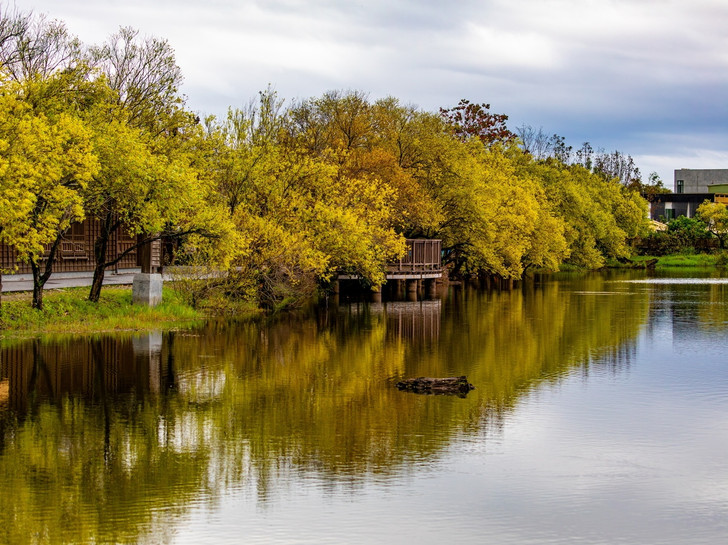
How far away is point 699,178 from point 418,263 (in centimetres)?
14427

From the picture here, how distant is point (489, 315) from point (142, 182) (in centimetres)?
1932

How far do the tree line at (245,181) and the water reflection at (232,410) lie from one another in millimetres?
4582

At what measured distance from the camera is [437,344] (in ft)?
112

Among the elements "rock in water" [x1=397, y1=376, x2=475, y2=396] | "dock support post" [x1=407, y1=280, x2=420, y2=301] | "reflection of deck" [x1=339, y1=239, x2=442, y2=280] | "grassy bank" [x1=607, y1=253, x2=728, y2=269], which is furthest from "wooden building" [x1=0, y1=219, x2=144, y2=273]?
"grassy bank" [x1=607, y1=253, x2=728, y2=269]

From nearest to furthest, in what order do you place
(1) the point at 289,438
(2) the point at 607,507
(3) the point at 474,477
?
(2) the point at 607,507, (3) the point at 474,477, (1) the point at 289,438

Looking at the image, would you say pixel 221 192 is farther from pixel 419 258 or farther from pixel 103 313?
pixel 419 258

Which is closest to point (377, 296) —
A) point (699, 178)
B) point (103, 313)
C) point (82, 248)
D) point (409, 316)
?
point (409, 316)

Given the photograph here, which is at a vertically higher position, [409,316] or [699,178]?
[699,178]

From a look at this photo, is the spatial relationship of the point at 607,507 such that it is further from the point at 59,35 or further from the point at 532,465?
the point at 59,35

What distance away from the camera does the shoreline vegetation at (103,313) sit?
3256 cm

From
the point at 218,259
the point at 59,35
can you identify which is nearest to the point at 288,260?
the point at 218,259

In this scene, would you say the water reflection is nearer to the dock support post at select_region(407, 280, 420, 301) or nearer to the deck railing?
the dock support post at select_region(407, 280, 420, 301)

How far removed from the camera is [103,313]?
119 ft

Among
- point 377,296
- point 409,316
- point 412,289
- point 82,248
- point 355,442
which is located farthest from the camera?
point 412,289
